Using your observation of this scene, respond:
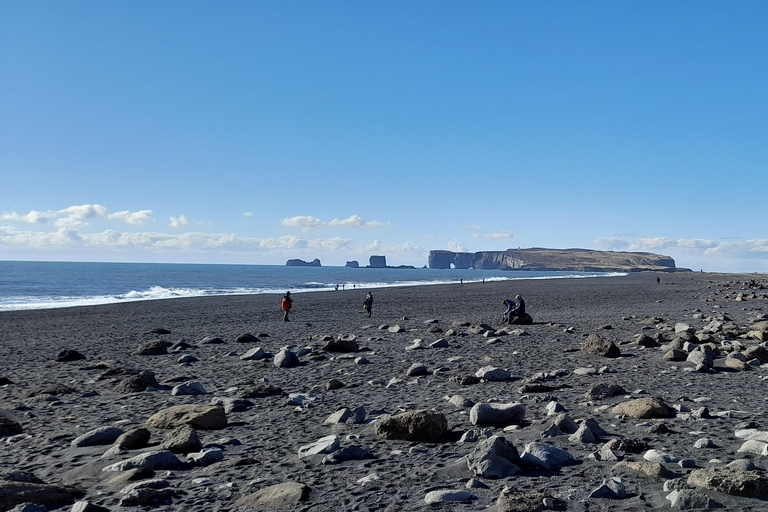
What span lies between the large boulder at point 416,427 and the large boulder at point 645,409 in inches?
96.8

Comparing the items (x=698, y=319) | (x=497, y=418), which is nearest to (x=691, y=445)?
(x=497, y=418)

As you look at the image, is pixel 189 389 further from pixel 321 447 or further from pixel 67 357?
pixel 67 357

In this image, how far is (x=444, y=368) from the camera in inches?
483

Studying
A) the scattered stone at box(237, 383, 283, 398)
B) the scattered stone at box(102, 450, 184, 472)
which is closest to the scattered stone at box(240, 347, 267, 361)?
the scattered stone at box(237, 383, 283, 398)

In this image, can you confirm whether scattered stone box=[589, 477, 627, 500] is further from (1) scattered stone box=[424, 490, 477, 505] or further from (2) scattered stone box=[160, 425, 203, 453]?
(2) scattered stone box=[160, 425, 203, 453]

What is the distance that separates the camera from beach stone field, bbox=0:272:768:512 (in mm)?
4887

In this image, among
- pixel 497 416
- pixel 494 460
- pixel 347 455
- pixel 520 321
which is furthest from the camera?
pixel 520 321

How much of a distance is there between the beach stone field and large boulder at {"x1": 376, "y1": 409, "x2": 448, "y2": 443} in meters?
0.02

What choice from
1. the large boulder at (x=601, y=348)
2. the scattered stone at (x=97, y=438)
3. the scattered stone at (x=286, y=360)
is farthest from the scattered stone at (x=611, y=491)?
the scattered stone at (x=286, y=360)

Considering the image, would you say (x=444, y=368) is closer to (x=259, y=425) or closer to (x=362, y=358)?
(x=362, y=358)

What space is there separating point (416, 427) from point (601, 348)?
8.24 meters

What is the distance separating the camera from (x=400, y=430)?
266 inches

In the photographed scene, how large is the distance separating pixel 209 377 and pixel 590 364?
27.4ft

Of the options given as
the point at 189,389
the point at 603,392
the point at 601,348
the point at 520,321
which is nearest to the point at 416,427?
the point at 603,392
